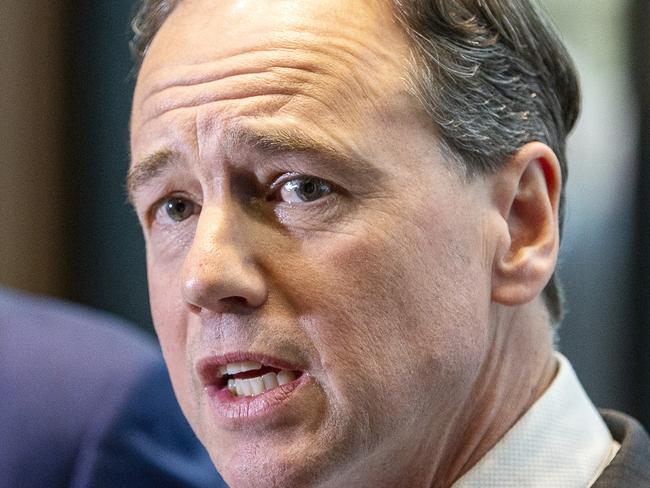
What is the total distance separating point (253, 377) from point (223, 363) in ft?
0.17

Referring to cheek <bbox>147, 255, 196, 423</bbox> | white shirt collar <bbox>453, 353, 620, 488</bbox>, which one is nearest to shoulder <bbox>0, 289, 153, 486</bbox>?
cheek <bbox>147, 255, 196, 423</bbox>

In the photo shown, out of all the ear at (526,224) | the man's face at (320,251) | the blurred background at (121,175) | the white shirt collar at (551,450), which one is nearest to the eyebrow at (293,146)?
the man's face at (320,251)

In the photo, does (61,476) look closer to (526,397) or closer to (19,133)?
(526,397)

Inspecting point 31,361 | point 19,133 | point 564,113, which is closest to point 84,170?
point 19,133

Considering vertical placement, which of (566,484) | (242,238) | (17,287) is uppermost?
(242,238)

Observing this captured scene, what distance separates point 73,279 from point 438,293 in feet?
8.55

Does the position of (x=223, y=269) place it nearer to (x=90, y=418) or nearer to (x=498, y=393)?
(x=498, y=393)

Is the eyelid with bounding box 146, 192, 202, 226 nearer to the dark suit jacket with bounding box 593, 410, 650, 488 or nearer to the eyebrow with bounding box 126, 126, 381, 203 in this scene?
the eyebrow with bounding box 126, 126, 381, 203

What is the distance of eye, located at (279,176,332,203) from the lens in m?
1.63

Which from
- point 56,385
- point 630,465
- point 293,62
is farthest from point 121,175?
point 630,465

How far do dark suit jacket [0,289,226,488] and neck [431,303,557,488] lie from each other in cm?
72

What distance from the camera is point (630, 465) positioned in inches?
65.2

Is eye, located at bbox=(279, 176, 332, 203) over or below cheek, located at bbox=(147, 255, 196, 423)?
over

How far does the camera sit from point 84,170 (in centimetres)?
392
